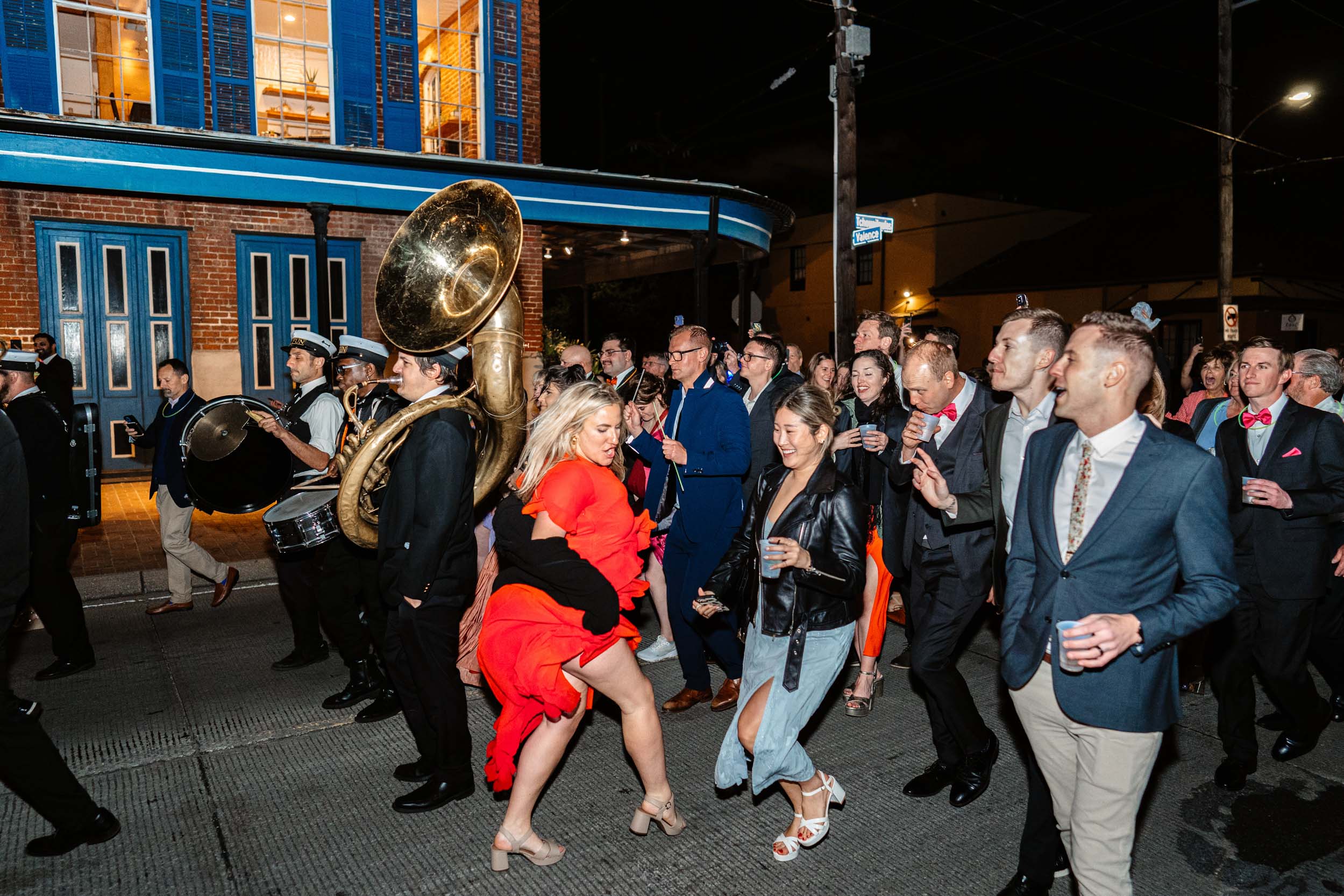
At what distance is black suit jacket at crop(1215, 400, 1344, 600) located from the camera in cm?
455

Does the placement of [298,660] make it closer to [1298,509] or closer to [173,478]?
[173,478]

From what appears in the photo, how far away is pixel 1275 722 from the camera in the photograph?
509 cm

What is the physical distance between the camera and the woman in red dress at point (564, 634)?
3428 mm

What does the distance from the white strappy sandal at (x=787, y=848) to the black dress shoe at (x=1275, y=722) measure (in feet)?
10.3

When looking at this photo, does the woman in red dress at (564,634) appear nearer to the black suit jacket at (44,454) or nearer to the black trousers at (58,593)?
the black trousers at (58,593)

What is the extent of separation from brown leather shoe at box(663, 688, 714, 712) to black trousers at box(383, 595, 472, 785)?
140 cm

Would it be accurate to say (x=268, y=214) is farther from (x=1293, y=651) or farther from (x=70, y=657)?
(x=1293, y=651)

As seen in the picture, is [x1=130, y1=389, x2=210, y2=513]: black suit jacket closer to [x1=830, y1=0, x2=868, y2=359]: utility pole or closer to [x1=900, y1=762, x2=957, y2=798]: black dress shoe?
Answer: [x1=900, y1=762, x2=957, y2=798]: black dress shoe

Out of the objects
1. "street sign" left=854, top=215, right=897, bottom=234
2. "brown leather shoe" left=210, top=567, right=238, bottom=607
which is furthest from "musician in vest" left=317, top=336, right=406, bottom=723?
"street sign" left=854, top=215, right=897, bottom=234

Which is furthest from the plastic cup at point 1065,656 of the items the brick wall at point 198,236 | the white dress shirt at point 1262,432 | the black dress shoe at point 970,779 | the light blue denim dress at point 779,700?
the brick wall at point 198,236

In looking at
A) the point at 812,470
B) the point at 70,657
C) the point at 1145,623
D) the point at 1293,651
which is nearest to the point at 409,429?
the point at 812,470

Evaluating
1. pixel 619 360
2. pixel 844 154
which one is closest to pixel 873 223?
pixel 844 154

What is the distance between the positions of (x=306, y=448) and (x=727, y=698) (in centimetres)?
305

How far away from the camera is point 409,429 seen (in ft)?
13.4
